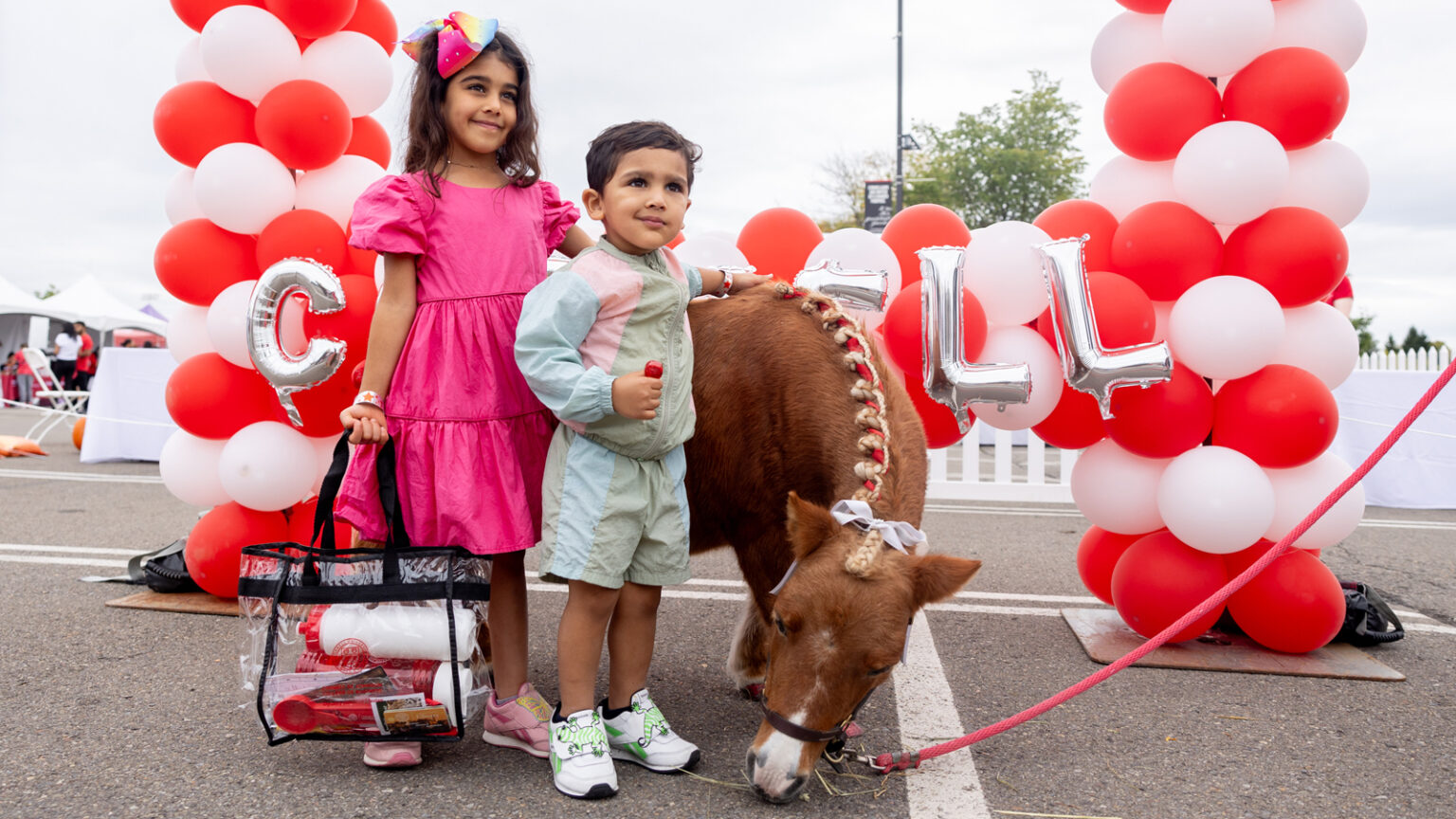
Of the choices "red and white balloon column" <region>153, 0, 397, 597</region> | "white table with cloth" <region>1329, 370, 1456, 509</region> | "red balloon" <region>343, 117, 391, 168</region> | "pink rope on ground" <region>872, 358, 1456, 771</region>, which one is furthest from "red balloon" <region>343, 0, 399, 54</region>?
"white table with cloth" <region>1329, 370, 1456, 509</region>

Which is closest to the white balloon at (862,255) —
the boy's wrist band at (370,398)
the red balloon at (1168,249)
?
the red balloon at (1168,249)

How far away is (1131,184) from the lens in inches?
153

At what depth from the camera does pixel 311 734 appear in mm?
2510

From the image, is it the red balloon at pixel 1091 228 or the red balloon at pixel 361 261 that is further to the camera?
the red balloon at pixel 361 261

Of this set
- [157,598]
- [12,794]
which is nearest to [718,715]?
[12,794]

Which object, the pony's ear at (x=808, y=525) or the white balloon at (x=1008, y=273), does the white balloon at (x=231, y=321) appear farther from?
the white balloon at (x=1008, y=273)

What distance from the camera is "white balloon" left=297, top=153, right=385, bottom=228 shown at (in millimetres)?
4086

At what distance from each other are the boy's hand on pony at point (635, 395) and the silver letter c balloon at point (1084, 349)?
1831 mm

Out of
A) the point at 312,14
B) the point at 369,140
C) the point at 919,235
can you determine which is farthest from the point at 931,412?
the point at 312,14

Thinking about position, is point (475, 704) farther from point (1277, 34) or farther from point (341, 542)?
point (1277, 34)

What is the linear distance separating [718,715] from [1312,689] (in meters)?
2.33

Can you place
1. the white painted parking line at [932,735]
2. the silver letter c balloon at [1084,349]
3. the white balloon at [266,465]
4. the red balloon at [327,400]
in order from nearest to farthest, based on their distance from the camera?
the white painted parking line at [932,735] → the silver letter c balloon at [1084,349] → the red balloon at [327,400] → the white balloon at [266,465]

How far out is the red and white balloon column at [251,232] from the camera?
153 inches

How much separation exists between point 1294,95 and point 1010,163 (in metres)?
26.8
